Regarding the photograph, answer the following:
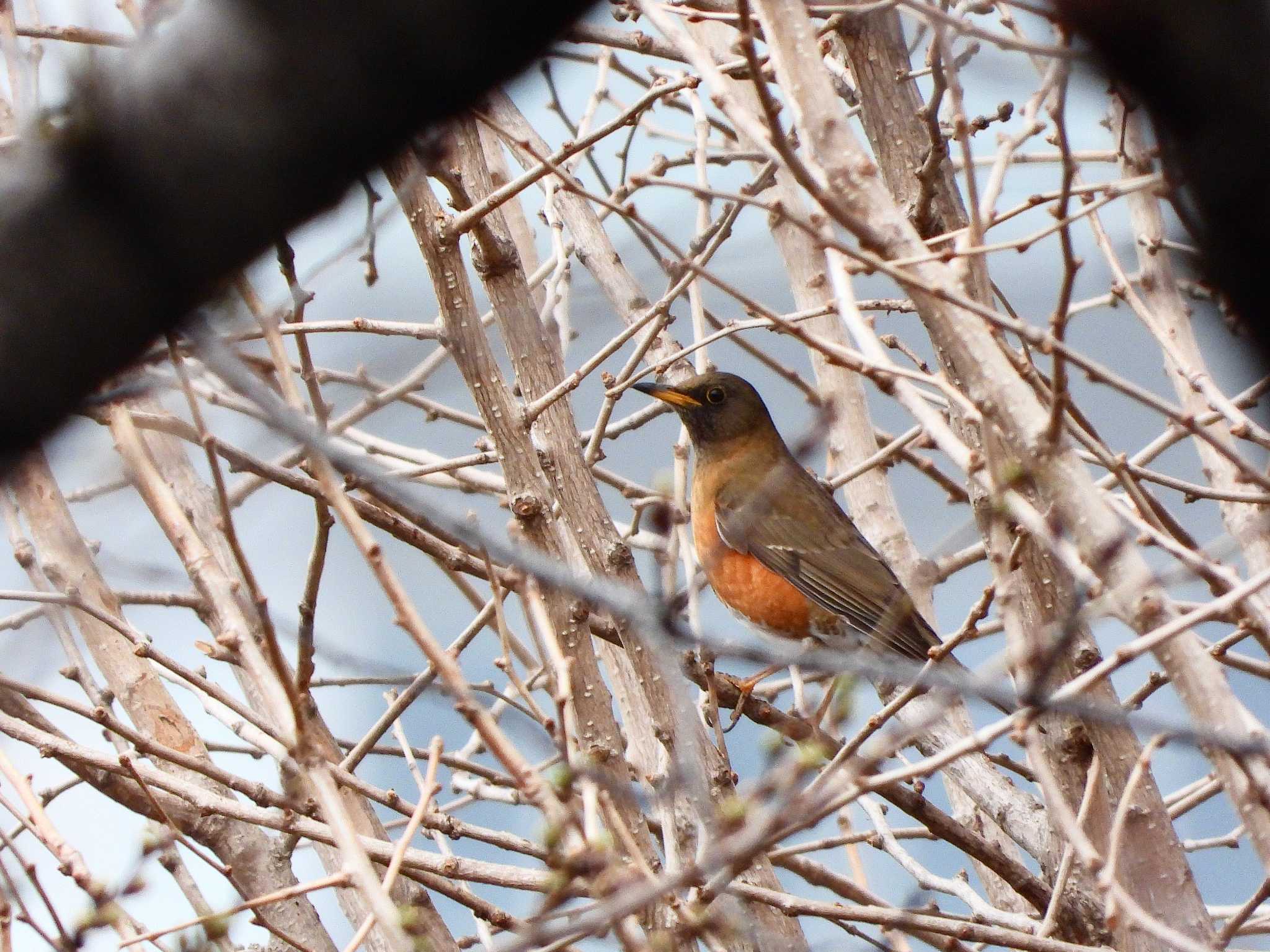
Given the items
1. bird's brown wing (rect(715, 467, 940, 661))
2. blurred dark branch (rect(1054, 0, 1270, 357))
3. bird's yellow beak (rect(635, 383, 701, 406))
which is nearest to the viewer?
blurred dark branch (rect(1054, 0, 1270, 357))

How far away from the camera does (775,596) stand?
248 inches

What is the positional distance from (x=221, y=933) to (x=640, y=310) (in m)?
2.68

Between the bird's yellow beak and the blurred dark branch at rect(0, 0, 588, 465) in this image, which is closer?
the blurred dark branch at rect(0, 0, 588, 465)

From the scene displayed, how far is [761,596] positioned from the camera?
6.29 m

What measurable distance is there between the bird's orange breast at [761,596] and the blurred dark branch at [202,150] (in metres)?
5.05

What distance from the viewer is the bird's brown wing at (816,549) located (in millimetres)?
6074

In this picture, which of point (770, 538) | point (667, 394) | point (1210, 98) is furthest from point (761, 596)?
point (1210, 98)

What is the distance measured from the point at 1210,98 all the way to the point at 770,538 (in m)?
5.29

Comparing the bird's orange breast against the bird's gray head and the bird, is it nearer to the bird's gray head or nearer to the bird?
the bird

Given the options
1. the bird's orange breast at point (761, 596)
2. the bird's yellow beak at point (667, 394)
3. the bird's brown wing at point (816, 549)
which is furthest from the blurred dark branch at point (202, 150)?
the bird's orange breast at point (761, 596)

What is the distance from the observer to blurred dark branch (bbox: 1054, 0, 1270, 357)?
1.13 meters

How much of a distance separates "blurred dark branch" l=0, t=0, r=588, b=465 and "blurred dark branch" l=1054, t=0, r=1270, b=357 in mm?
445

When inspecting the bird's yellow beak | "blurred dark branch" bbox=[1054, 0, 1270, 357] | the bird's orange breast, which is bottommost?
"blurred dark branch" bbox=[1054, 0, 1270, 357]

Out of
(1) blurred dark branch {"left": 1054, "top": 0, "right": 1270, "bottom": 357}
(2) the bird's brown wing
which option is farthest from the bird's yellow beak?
(1) blurred dark branch {"left": 1054, "top": 0, "right": 1270, "bottom": 357}
